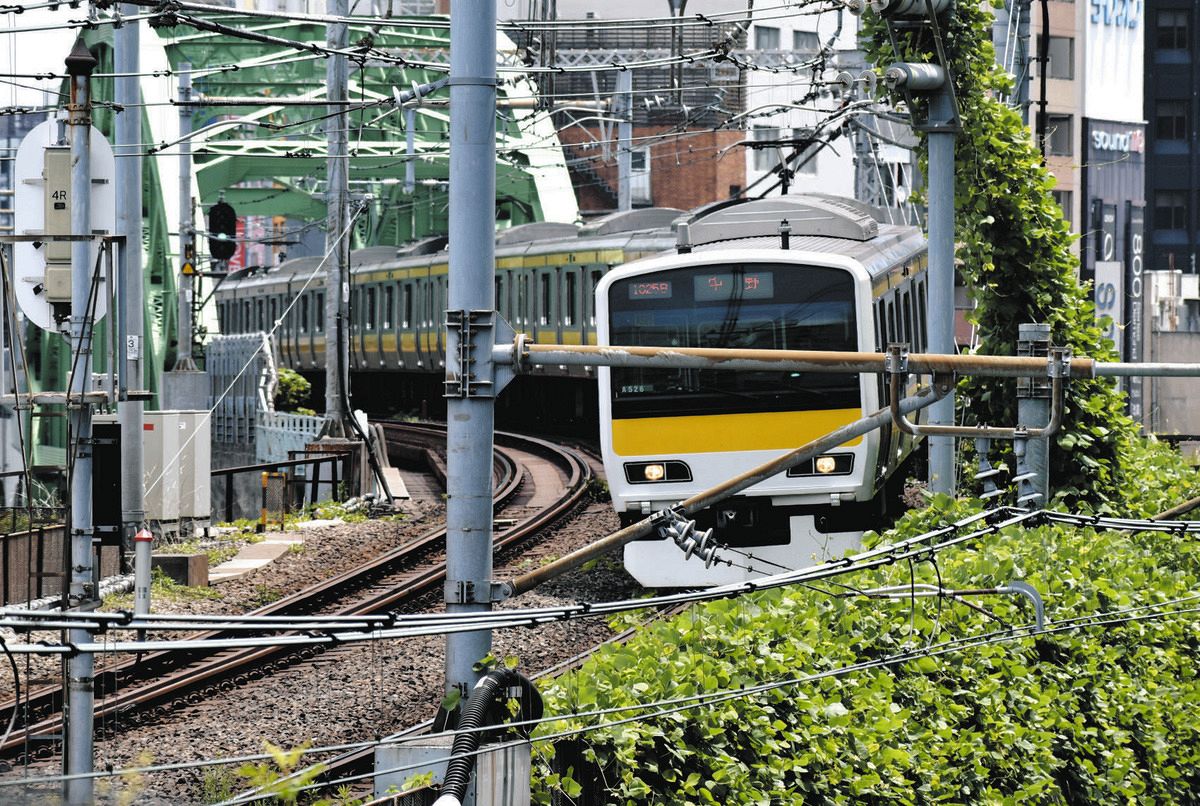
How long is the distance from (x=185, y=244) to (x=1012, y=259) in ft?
50.5

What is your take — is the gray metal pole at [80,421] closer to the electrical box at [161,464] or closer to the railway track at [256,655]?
the railway track at [256,655]

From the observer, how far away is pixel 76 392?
7410 mm

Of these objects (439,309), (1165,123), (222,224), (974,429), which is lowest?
(439,309)

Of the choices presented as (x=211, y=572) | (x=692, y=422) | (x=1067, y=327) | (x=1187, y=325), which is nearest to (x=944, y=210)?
(x=1067, y=327)

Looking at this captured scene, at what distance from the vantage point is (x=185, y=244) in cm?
2531

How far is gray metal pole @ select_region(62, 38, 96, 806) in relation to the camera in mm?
7258

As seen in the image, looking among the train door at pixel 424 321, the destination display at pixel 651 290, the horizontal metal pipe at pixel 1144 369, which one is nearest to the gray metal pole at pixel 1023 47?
the destination display at pixel 651 290

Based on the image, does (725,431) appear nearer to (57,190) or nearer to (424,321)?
(57,190)

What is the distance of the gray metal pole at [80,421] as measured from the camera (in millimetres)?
7258

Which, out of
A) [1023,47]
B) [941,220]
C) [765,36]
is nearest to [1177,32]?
[765,36]

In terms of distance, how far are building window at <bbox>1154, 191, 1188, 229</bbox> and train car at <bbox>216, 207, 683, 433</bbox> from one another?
124 ft

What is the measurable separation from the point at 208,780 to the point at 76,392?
93.1 inches

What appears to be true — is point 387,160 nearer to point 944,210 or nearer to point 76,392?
point 944,210

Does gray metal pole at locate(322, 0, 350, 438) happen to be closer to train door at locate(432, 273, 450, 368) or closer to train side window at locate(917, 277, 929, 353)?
train side window at locate(917, 277, 929, 353)
